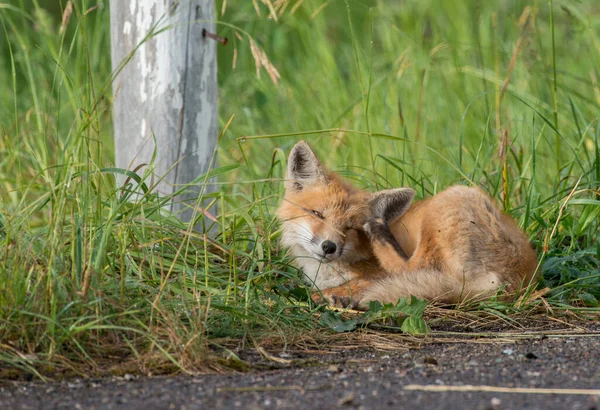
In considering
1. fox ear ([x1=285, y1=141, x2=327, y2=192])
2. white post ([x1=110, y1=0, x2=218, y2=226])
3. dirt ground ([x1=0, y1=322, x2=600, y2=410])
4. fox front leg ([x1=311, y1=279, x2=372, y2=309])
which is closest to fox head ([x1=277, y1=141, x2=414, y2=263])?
fox ear ([x1=285, y1=141, x2=327, y2=192])

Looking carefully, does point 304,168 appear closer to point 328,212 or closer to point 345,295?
point 328,212

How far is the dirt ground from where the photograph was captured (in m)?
2.55

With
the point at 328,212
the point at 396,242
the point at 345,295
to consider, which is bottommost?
the point at 345,295

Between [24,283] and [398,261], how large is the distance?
2297mm

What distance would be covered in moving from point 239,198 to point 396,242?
191 cm

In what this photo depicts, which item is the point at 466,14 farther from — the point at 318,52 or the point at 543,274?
the point at 543,274

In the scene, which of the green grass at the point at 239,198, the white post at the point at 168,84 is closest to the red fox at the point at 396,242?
the green grass at the point at 239,198

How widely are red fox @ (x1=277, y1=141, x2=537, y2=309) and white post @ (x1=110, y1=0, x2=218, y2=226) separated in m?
0.63

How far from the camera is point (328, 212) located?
4.73m

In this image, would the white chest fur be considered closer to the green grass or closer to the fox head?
the fox head

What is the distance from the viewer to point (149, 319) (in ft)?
10.8

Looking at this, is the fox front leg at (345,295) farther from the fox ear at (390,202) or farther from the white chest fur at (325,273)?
the fox ear at (390,202)

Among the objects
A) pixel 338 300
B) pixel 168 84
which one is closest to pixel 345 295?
pixel 338 300

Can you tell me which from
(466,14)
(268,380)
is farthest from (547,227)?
(466,14)
